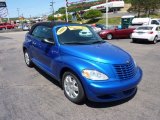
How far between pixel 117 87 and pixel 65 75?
49.5 inches

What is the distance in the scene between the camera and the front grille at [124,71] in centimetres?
443

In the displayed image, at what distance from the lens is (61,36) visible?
5.52m

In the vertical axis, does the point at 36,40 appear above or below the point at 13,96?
above

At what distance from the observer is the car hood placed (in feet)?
14.9

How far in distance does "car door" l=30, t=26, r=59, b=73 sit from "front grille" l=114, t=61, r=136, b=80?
158 centimetres

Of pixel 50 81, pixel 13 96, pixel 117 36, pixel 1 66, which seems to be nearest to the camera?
pixel 13 96

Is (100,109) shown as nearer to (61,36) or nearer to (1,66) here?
(61,36)

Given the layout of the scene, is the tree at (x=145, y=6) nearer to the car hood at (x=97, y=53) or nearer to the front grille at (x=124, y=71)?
the car hood at (x=97, y=53)

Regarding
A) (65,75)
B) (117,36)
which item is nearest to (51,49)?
(65,75)

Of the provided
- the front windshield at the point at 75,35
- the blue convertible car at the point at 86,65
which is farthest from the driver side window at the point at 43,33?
the front windshield at the point at 75,35

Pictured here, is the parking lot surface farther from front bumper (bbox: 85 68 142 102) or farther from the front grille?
the front grille

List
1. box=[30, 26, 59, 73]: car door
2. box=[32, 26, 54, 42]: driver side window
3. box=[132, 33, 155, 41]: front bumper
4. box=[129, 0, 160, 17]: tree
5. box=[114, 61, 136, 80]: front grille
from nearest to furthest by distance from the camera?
box=[114, 61, 136, 80]: front grille → box=[30, 26, 59, 73]: car door → box=[32, 26, 54, 42]: driver side window → box=[132, 33, 155, 41]: front bumper → box=[129, 0, 160, 17]: tree

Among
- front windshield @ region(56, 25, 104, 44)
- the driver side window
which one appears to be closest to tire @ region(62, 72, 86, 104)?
front windshield @ region(56, 25, 104, 44)

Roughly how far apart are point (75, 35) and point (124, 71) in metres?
1.78
